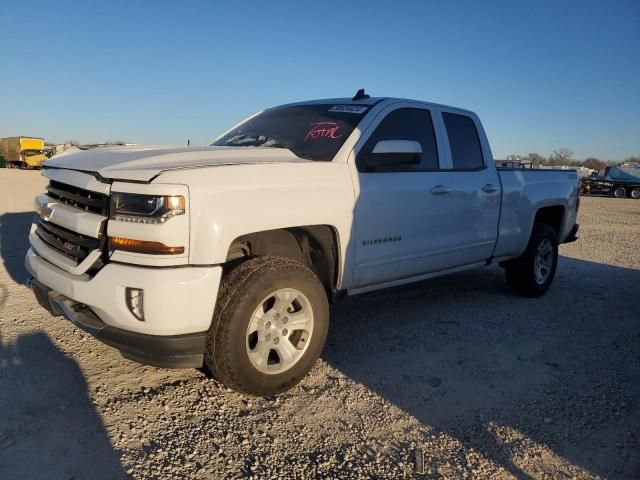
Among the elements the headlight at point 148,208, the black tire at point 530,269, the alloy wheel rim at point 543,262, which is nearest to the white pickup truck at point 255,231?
the headlight at point 148,208

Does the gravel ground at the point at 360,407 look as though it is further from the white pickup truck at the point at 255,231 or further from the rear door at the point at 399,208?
the rear door at the point at 399,208

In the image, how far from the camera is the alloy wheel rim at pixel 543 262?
19.2 ft

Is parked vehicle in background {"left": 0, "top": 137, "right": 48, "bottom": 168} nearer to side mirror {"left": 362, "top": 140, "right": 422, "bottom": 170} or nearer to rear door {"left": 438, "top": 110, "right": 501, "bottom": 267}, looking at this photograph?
rear door {"left": 438, "top": 110, "right": 501, "bottom": 267}

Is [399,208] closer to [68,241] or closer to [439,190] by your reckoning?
[439,190]

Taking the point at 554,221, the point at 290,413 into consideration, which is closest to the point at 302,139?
the point at 290,413

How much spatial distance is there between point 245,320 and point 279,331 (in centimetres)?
34

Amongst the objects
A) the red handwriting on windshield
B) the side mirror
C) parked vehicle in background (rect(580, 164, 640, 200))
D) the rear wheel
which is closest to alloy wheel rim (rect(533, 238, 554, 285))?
the side mirror

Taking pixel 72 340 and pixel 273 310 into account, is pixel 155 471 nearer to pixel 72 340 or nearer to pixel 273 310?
pixel 273 310

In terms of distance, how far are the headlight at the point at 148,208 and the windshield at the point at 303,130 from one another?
1.39 m

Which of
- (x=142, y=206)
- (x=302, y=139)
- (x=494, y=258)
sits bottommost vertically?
(x=494, y=258)

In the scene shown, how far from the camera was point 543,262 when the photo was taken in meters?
6.01

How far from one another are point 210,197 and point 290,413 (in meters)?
1.38

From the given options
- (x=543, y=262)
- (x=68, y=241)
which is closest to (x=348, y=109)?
(x=68, y=241)

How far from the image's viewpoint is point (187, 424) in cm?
287
